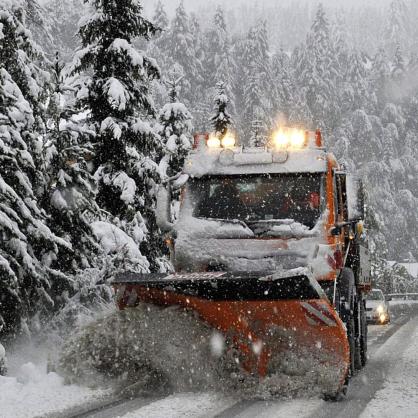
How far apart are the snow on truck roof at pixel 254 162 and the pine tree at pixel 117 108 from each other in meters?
5.92

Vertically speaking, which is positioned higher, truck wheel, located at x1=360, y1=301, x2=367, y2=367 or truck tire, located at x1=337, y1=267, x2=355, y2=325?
truck tire, located at x1=337, y1=267, x2=355, y2=325

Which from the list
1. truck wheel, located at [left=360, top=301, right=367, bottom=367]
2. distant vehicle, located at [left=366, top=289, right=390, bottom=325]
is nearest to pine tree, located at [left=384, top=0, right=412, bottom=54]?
distant vehicle, located at [left=366, top=289, right=390, bottom=325]

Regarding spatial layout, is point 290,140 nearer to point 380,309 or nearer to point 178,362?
point 178,362

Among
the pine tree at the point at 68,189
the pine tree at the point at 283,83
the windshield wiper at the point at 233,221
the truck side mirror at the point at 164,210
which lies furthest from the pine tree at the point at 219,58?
the windshield wiper at the point at 233,221

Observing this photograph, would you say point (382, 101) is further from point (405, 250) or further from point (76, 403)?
point (76, 403)

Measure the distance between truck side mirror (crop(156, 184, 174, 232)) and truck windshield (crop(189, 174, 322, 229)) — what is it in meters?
0.30

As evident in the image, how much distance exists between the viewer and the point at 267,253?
7660 mm

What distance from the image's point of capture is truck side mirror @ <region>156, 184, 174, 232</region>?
8.41m

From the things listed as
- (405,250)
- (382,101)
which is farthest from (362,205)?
(382,101)

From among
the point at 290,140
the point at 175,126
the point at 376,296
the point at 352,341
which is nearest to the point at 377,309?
the point at 376,296

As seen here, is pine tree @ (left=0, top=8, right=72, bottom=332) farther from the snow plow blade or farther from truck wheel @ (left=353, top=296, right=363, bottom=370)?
truck wheel @ (left=353, top=296, right=363, bottom=370)

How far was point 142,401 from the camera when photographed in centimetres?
654

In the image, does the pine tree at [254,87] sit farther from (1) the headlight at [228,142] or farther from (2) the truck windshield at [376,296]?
(1) the headlight at [228,142]

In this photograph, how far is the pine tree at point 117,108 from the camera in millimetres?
14688
